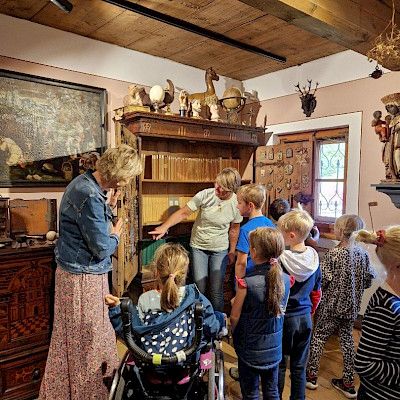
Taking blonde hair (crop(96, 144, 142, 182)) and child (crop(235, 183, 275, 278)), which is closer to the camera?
blonde hair (crop(96, 144, 142, 182))

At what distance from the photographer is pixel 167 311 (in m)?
1.41

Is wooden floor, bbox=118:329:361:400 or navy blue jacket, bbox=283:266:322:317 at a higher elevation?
navy blue jacket, bbox=283:266:322:317

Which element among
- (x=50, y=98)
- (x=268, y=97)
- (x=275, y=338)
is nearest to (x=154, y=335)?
(x=275, y=338)

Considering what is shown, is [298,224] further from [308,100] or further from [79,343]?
[308,100]

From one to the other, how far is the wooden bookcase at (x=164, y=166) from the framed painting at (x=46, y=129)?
1.04 feet

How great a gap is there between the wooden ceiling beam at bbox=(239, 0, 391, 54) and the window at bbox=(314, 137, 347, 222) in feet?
4.49

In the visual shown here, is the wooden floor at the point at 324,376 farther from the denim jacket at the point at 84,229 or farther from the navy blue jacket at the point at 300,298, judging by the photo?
the denim jacket at the point at 84,229

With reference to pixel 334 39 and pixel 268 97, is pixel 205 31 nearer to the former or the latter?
pixel 334 39

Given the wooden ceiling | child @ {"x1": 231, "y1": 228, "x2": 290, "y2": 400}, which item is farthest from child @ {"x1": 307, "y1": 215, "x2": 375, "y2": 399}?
the wooden ceiling

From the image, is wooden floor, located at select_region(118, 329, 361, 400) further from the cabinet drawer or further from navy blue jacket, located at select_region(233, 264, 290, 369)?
navy blue jacket, located at select_region(233, 264, 290, 369)

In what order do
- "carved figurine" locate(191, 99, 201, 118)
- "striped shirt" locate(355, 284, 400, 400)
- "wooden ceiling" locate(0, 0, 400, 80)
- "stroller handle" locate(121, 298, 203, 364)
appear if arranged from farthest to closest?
"carved figurine" locate(191, 99, 201, 118) → "wooden ceiling" locate(0, 0, 400, 80) → "stroller handle" locate(121, 298, 203, 364) → "striped shirt" locate(355, 284, 400, 400)

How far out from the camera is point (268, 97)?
411cm

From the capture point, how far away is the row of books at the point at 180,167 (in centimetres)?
329

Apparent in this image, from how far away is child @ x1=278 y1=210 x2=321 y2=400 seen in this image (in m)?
1.85
